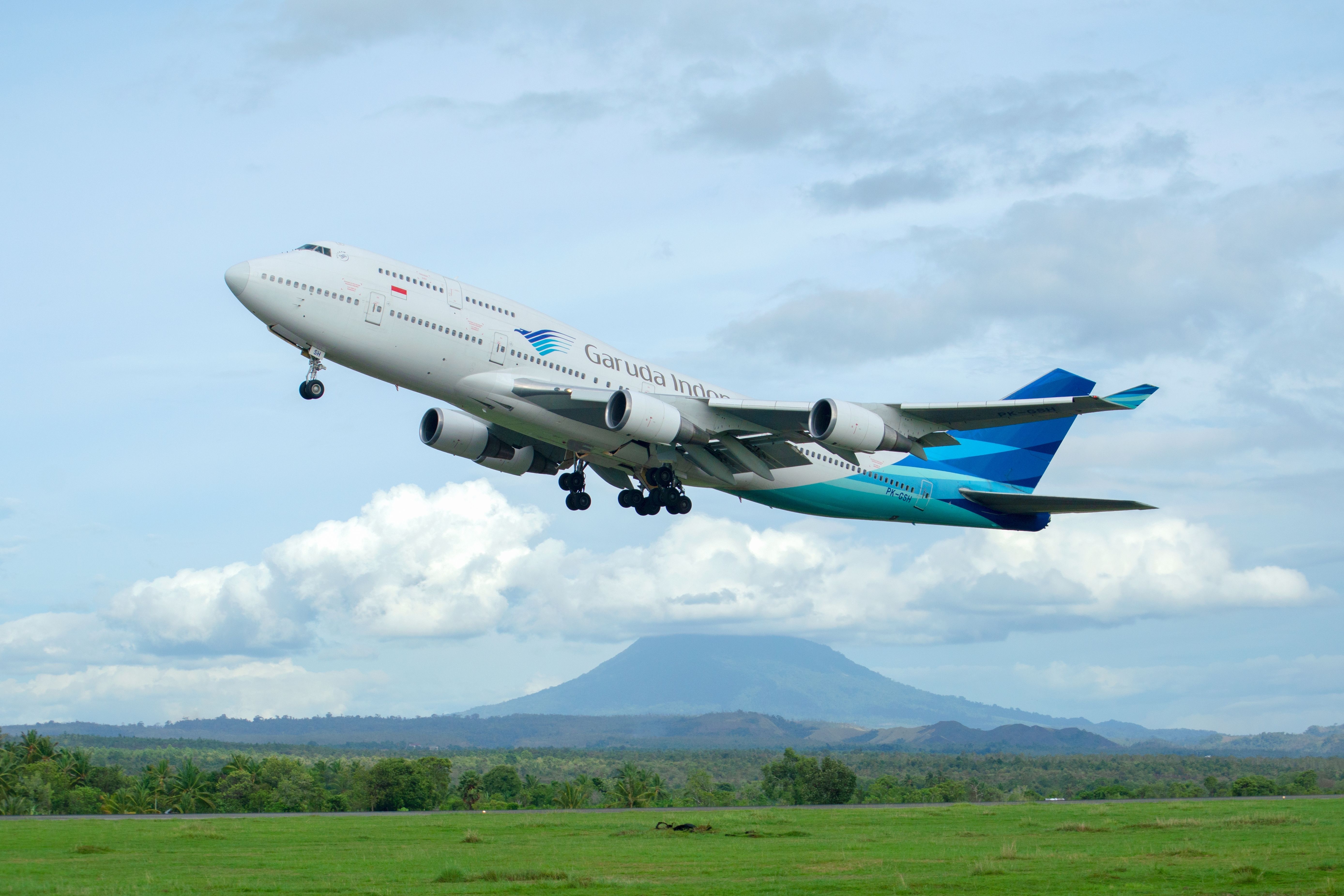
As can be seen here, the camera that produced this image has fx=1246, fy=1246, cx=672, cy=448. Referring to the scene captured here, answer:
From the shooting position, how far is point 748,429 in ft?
129

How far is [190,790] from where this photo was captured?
87.2 meters

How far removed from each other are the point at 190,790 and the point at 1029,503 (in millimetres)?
65296

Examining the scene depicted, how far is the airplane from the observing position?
35125 mm

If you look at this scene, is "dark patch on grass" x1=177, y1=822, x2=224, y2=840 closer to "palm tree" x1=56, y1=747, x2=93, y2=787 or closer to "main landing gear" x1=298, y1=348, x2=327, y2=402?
"main landing gear" x1=298, y1=348, x2=327, y2=402

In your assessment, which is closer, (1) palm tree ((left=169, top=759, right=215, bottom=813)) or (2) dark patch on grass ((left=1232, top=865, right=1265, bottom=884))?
(2) dark patch on grass ((left=1232, top=865, right=1265, bottom=884))

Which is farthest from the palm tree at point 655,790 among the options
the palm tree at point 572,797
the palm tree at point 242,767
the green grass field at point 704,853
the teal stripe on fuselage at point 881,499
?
the teal stripe on fuselage at point 881,499

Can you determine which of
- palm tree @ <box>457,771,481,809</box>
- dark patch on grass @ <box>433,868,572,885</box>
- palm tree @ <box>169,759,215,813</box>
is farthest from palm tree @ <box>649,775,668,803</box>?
dark patch on grass @ <box>433,868,572,885</box>

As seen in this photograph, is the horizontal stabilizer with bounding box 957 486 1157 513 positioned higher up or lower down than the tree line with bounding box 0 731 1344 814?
higher up

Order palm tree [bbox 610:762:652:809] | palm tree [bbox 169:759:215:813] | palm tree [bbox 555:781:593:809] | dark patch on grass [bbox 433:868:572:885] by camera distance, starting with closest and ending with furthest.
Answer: dark patch on grass [bbox 433:868:572:885], palm tree [bbox 169:759:215:813], palm tree [bbox 610:762:652:809], palm tree [bbox 555:781:593:809]

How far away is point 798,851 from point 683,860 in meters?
5.13

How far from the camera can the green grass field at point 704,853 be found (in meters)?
33.2

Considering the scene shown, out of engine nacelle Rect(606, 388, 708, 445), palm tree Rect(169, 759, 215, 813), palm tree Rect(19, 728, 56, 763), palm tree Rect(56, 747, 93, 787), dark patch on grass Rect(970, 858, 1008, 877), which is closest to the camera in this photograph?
dark patch on grass Rect(970, 858, 1008, 877)

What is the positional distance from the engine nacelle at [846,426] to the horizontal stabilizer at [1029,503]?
1193 centimetres

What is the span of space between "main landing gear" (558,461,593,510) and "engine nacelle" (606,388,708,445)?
7944 millimetres
